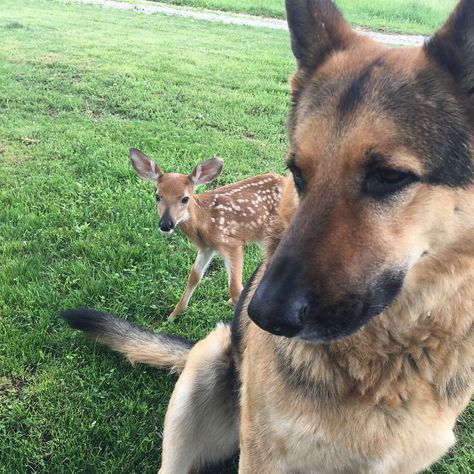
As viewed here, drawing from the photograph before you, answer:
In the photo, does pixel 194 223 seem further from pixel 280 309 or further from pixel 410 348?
pixel 280 309

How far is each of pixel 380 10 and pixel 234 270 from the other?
18726mm

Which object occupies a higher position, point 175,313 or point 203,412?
point 203,412

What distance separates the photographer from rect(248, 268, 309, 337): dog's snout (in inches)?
67.9

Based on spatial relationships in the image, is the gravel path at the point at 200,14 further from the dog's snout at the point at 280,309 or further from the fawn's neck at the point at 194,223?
the dog's snout at the point at 280,309

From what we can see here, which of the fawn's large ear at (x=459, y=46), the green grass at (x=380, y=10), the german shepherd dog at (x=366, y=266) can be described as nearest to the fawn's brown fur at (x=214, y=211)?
the german shepherd dog at (x=366, y=266)

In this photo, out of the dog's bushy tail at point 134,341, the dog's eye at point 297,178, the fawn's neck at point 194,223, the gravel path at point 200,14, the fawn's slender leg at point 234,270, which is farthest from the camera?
the gravel path at point 200,14

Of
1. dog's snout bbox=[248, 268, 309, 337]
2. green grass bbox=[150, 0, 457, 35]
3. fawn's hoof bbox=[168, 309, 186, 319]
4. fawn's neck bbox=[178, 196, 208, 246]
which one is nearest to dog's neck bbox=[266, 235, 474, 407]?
dog's snout bbox=[248, 268, 309, 337]

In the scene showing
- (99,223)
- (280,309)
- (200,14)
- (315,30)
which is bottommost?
(200,14)

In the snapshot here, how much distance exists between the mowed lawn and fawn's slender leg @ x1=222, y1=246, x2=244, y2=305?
221mm

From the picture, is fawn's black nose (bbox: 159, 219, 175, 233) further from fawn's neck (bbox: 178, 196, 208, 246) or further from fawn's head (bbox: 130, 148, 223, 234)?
fawn's neck (bbox: 178, 196, 208, 246)

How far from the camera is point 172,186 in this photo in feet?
Result: 16.0

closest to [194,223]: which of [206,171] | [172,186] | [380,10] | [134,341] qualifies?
[172,186]

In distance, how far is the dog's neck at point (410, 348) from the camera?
2092 millimetres

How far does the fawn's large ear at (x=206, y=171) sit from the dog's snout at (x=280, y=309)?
3411 mm
